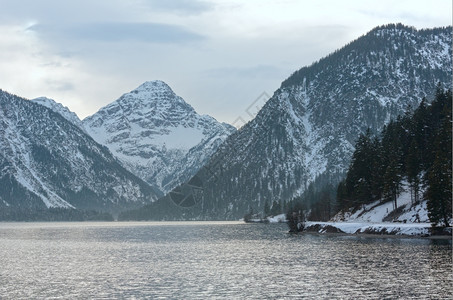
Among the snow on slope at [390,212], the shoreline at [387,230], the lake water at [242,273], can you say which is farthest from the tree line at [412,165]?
the lake water at [242,273]

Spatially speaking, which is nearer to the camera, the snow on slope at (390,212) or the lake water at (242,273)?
the lake water at (242,273)

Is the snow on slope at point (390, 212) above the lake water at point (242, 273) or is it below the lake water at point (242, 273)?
above

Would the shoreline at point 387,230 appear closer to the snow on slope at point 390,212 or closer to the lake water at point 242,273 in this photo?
the snow on slope at point 390,212

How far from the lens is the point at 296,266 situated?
8156 centimetres

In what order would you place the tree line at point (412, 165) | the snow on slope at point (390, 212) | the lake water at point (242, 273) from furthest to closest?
the snow on slope at point (390, 212), the tree line at point (412, 165), the lake water at point (242, 273)

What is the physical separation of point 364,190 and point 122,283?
4142 inches

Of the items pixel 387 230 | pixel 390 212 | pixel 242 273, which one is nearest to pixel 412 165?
pixel 390 212

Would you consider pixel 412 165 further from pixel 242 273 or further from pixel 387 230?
pixel 242 273

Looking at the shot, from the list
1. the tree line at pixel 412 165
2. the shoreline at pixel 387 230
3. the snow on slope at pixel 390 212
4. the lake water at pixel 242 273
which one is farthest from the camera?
the snow on slope at pixel 390 212

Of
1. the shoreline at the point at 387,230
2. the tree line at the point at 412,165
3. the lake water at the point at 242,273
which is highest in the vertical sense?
the tree line at the point at 412,165

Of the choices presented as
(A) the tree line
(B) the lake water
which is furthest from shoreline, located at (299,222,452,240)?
(B) the lake water

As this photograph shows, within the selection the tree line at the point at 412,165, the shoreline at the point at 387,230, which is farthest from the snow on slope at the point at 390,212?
the shoreline at the point at 387,230

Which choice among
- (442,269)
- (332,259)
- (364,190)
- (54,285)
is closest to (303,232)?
(364,190)

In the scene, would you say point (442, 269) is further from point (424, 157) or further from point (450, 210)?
point (424, 157)
